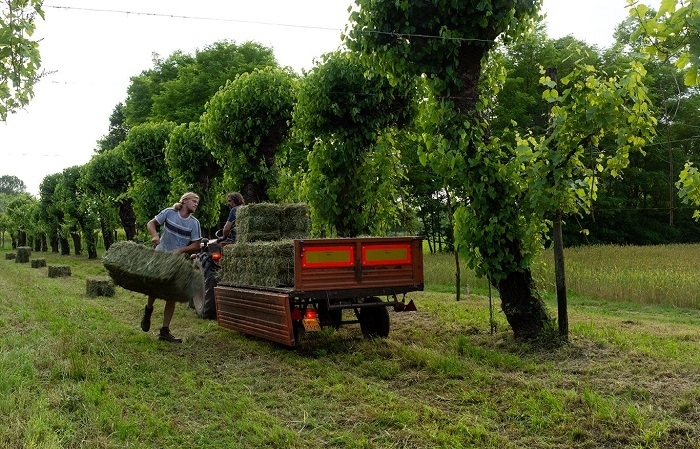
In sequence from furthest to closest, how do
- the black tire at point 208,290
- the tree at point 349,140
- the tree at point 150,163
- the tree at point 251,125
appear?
the tree at point 150,163, the tree at point 251,125, the tree at point 349,140, the black tire at point 208,290

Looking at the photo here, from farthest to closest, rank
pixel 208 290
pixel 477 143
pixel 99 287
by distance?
pixel 99 287 → pixel 208 290 → pixel 477 143

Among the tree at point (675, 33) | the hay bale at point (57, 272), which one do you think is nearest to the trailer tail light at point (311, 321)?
the tree at point (675, 33)

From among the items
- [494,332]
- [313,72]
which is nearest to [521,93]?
[313,72]

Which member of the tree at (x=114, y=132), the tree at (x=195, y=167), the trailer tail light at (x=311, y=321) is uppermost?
the tree at (x=114, y=132)

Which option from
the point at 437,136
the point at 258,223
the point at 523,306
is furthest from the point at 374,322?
the point at 437,136

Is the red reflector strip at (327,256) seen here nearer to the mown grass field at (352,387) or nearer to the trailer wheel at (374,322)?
the mown grass field at (352,387)

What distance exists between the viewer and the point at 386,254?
8.16 m

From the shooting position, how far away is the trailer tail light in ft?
24.9

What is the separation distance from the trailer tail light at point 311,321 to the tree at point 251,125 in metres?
8.38

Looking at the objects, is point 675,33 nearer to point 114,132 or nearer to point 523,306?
point 523,306

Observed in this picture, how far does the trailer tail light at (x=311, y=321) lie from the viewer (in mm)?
7602

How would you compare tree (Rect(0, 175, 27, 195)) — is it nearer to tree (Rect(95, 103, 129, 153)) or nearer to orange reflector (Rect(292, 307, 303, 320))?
tree (Rect(95, 103, 129, 153))

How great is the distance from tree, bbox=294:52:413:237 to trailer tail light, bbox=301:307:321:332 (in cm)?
476

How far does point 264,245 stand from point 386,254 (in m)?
1.63
